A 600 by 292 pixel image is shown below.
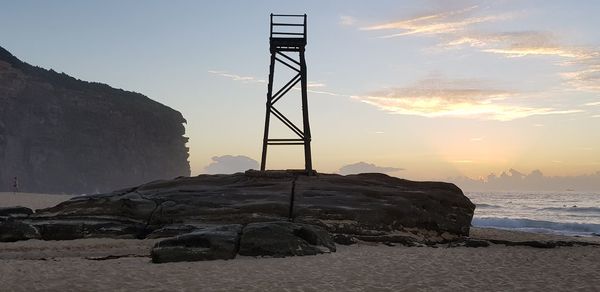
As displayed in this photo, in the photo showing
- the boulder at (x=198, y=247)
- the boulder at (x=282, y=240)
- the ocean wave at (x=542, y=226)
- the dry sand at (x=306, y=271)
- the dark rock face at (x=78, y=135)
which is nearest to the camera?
the dry sand at (x=306, y=271)

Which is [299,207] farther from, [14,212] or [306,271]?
[14,212]

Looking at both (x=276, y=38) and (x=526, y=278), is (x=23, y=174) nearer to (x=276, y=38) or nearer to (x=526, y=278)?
(x=276, y=38)

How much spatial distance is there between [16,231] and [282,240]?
33.6 ft

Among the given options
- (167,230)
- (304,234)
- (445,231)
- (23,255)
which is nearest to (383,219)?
(445,231)

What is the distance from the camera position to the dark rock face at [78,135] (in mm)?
92231

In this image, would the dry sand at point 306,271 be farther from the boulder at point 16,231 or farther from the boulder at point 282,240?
the boulder at point 16,231

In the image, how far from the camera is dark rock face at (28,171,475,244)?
1998 cm

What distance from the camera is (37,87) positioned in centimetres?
9675

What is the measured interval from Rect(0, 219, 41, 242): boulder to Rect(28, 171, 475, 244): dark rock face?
1328 mm

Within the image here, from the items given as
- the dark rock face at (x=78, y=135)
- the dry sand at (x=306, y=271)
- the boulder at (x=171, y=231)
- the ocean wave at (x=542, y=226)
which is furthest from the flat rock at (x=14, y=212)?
the dark rock face at (x=78, y=135)

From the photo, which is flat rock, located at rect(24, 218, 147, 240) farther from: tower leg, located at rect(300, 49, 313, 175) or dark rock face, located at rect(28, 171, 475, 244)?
tower leg, located at rect(300, 49, 313, 175)

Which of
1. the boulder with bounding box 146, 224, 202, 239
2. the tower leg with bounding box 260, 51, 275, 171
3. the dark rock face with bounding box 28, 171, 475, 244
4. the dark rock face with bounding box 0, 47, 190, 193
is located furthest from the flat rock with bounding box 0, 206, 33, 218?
the dark rock face with bounding box 0, 47, 190, 193

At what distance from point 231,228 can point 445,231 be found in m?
9.59

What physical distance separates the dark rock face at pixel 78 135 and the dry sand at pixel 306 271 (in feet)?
275
